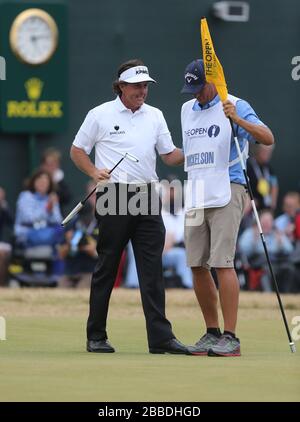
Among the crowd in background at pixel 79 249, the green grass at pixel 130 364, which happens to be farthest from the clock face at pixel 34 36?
the green grass at pixel 130 364

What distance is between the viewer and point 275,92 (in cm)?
2222

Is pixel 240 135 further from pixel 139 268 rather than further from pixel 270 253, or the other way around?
pixel 270 253

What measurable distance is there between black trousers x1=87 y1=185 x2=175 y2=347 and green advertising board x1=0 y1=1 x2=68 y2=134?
32.7ft

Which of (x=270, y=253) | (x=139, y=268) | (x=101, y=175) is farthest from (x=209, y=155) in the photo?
(x=270, y=253)

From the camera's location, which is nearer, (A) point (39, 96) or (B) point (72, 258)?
(B) point (72, 258)

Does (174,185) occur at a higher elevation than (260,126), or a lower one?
higher

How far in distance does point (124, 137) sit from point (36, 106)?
1020 centimetres

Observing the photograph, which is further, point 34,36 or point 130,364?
point 34,36

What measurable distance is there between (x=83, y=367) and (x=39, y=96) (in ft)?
39.0

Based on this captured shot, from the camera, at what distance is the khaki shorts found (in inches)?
410

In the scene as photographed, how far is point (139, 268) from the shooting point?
10.6 metres
